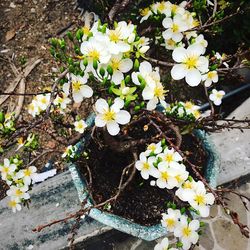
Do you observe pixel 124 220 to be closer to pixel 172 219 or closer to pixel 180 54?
pixel 172 219

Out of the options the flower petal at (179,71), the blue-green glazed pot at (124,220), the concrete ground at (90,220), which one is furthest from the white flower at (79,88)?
the concrete ground at (90,220)

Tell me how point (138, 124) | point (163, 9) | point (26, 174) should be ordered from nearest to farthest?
point (163, 9), point (26, 174), point (138, 124)

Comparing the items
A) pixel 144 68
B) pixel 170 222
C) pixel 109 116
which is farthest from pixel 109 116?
pixel 170 222

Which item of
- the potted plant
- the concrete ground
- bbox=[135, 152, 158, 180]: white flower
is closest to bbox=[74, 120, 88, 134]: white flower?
Result: the potted plant

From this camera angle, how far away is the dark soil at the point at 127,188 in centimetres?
236

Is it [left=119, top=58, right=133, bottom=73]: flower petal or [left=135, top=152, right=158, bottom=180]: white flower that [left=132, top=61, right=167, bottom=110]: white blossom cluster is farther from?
[left=135, top=152, right=158, bottom=180]: white flower

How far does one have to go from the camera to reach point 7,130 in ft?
5.99

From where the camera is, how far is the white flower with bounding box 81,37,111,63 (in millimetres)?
1373

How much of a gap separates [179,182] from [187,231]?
25 centimetres

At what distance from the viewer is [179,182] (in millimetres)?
1569

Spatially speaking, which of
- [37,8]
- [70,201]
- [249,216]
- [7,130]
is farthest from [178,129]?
[37,8]

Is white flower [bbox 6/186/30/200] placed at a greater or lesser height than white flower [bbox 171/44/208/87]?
lesser

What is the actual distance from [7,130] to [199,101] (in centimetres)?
195

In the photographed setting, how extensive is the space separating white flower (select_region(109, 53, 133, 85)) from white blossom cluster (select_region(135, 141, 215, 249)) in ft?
1.18
